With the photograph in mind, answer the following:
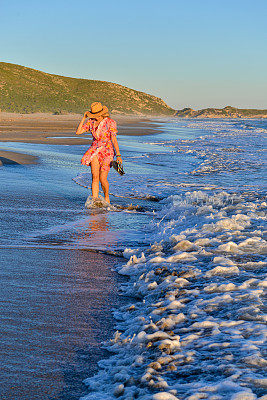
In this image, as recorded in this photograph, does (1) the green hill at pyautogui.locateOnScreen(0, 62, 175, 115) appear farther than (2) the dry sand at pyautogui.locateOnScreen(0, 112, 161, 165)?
Yes

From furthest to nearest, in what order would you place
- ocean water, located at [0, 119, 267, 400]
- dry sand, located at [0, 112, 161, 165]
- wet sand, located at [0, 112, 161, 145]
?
wet sand, located at [0, 112, 161, 145]
dry sand, located at [0, 112, 161, 165]
ocean water, located at [0, 119, 267, 400]

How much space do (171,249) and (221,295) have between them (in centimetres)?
150

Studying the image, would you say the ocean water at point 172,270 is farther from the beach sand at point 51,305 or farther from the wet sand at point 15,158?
the wet sand at point 15,158

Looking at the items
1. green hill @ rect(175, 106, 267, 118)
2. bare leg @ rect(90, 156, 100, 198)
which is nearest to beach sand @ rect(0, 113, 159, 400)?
bare leg @ rect(90, 156, 100, 198)

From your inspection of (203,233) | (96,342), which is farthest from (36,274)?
(203,233)

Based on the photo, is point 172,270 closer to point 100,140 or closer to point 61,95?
point 100,140

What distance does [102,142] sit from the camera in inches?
297

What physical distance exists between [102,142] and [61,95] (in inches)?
4134

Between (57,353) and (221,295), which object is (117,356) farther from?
(221,295)

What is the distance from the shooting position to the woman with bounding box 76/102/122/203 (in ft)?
24.5

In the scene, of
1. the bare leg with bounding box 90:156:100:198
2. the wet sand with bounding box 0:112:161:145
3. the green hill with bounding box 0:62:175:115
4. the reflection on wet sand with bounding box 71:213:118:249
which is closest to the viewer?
the reflection on wet sand with bounding box 71:213:118:249

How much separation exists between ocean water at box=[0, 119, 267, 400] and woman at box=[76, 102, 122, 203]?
686mm

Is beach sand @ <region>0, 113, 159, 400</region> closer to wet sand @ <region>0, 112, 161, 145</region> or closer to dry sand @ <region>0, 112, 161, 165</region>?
dry sand @ <region>0, 112, 161, 165</region>

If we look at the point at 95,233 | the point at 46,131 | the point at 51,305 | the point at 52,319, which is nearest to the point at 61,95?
the point at 46,131
